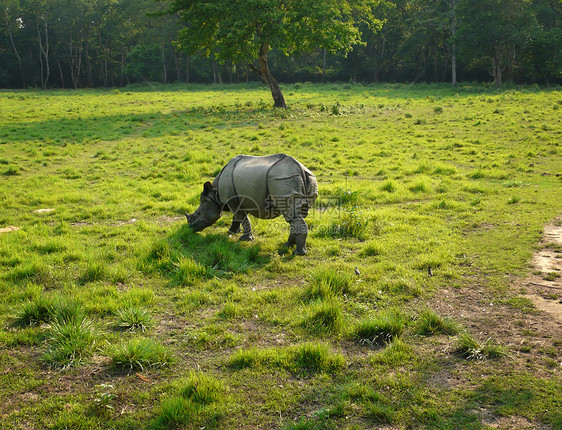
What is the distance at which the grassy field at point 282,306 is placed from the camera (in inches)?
166

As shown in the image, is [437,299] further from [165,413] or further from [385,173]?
[385,173]

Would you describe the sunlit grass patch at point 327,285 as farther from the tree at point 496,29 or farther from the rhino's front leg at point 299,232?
the tree at point 496,29

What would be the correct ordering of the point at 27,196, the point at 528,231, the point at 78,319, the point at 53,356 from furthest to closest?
the point at 27,196, the point at 528,231, the point at 78,319, the point at 53,356

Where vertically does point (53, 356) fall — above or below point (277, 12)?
below

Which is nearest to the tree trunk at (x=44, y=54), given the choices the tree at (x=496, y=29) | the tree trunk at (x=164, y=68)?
the tree trunk at (x=164, y=68)

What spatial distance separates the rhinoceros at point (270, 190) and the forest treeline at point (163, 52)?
47154 mm

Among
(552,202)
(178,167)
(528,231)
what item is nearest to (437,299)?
(528,231)

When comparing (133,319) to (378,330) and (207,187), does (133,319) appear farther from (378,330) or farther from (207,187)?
(207,187)

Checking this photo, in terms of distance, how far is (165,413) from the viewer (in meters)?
4.06

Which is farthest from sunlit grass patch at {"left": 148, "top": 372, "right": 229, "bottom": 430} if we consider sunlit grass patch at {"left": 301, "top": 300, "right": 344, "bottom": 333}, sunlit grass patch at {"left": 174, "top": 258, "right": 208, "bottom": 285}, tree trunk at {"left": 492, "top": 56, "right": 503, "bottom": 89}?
tree trunk at {"left": 492, "top": 56, "right": 503, "bottom": 89}

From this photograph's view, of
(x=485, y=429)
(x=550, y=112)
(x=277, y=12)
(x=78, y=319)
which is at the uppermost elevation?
(x=277, y=12)

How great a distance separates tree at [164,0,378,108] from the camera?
26188mm

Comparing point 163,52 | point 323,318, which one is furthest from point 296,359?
point 163,52

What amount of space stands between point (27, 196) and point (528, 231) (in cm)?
1263
